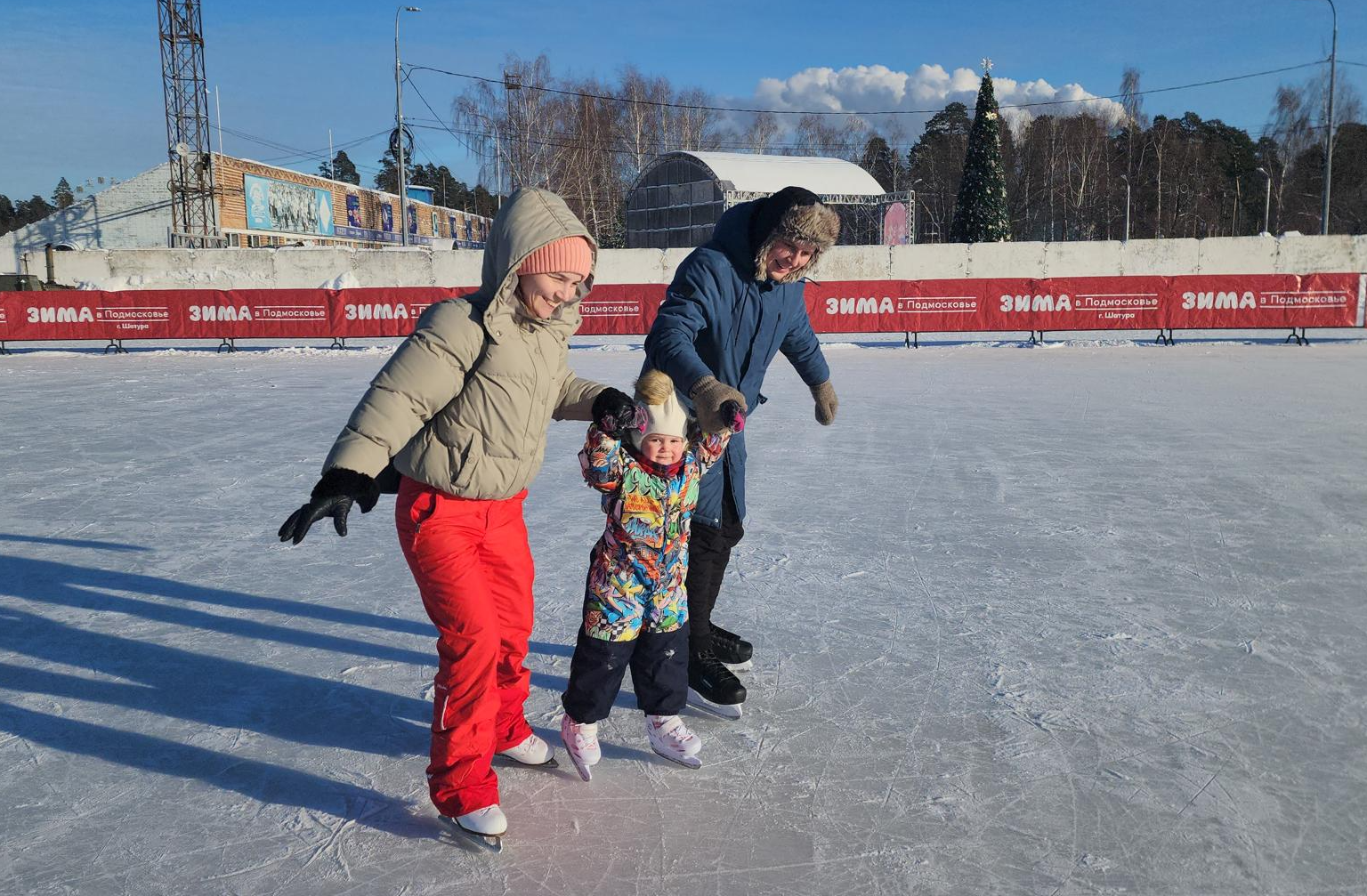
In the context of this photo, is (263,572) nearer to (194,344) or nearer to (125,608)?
(125,608)

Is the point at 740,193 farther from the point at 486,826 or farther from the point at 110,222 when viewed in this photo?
the point at 486,826

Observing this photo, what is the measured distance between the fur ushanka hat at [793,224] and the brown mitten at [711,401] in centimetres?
51

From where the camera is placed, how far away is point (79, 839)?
217cm

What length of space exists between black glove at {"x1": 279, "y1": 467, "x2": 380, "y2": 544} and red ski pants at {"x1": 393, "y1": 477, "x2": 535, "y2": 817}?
0.19m

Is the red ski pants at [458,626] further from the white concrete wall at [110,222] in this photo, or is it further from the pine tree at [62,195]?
the pine tree at [62,195]

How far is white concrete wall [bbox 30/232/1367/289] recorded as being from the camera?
21875mm

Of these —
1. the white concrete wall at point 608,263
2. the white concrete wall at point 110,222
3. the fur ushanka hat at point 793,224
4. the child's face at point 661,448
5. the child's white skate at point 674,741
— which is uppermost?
the white concrete wall at point 110,222

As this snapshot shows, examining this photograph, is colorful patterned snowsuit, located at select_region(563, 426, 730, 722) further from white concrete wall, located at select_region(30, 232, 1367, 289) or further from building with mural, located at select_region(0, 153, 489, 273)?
building with mural, located at select_region(0, 153, 489, 273)

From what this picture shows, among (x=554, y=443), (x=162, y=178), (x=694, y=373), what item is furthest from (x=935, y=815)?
(x=162, y=178)

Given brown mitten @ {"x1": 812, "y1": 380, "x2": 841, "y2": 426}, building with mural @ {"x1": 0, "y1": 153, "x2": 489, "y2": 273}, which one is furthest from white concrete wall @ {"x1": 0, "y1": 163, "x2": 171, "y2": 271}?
brown mitten @ {"x1": 812, "y1": 380, "x2": 841, "y2": 426}

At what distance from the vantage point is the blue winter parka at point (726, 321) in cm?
259

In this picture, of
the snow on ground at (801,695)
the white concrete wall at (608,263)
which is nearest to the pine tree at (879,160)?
the white concrete wall at (608,263)

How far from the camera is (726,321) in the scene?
2.71m

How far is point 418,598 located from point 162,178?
108ft
